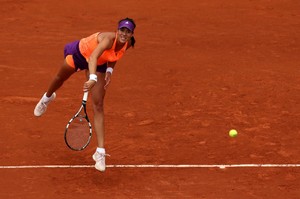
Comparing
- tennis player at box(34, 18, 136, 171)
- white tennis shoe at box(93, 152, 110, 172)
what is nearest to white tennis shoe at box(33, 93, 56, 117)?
tennis player at box(34, 18, 136, 171)

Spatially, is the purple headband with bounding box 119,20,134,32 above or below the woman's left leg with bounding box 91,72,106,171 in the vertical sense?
above

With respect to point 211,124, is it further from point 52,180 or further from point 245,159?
point 52,180

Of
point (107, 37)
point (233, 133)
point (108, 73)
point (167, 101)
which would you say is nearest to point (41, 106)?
point (108, 73)

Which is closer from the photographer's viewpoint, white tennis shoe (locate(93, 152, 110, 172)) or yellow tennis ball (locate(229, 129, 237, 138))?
white tennis shoe (locate(93, 152, 110, 172))

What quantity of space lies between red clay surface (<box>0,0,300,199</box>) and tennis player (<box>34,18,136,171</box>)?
0.83 m

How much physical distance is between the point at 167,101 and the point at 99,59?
3309 millimetres

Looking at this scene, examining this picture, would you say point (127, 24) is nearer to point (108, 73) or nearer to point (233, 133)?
point (108, 73)

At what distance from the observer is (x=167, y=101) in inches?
490

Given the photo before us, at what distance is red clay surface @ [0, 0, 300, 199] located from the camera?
368 inches

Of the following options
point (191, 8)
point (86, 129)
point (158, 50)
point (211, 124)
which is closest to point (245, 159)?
point (211, 124)

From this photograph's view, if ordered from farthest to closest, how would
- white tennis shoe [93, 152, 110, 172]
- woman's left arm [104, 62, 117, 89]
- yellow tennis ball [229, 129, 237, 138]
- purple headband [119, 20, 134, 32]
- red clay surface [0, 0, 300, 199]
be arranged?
yellow tennis ball [229, 129, 237, 138] < woman's left arm [104, 62, 117, 89] < red clay surface [0, 0, 300, 199] < white tennis shoe [93, 152, 110, 172] < purple headband [119, 20, 134, 32]

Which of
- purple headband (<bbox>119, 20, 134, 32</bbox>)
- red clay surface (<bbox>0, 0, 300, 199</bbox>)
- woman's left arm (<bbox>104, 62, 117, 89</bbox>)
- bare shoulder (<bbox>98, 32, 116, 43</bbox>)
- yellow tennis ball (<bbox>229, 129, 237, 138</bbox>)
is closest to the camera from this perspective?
purple headband (<bbox>119, 20, 134, 32</bbox>)

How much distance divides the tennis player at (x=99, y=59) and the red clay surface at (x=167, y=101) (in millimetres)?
833

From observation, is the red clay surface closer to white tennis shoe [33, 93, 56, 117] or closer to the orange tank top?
white tennis shoe [33, 93, 56, 117]
